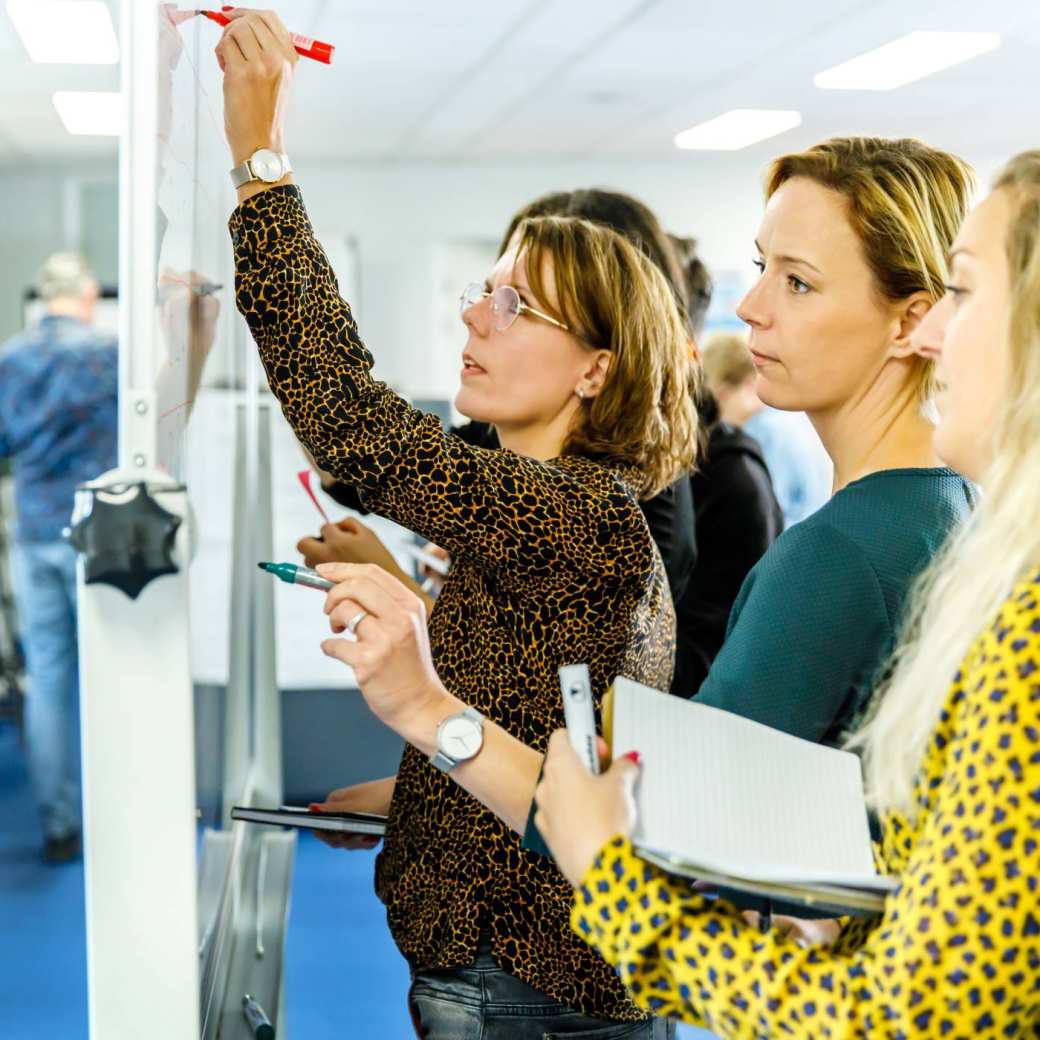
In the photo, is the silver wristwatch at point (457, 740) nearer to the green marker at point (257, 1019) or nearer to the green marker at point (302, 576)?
the green marker at point (302, 576)

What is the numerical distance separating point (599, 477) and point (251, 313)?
0.36m

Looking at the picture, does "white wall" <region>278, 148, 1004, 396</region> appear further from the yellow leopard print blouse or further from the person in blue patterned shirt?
the yellow leopard print blouse

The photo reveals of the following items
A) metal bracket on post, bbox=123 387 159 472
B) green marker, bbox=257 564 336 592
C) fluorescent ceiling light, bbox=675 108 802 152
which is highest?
fluorescent ceiling light, bbox=675 108 802 152

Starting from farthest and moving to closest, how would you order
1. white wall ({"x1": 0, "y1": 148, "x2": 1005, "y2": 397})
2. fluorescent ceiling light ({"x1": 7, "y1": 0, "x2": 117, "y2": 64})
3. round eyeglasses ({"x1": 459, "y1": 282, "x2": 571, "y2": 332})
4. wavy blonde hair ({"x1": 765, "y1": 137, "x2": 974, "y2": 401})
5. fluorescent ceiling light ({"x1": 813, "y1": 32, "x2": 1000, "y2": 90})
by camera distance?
white wall ({"x1": 0, "y1": 148, "x2": 1005, "y2": 397}), fluorescent ceiling light ({"x1": 813, "y1": 32, "x2": 1000, "y2": 90}), fluorescent ceiling light ({"x1": 7, "y1": 0, "x2": 117, "y2": 64}), round eyeglasses ({"x1": 459, "y1": 282, "x2": 571, "y2": 332}), wavy blonde hair ({"x1": 765, "y1": 137, "x2": 974, "y2": 401})

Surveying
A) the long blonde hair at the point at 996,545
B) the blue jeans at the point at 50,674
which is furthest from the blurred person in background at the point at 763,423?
the long blonde hair at the point at 996,545

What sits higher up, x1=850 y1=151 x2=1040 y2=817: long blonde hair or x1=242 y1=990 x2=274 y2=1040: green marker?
x1=850 y1=151 x2=1040 y2=817: long blonde hair

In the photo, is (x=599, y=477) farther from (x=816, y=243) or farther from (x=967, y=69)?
(x=967, y=69)

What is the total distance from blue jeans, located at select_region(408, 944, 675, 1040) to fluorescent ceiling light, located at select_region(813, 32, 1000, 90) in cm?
525

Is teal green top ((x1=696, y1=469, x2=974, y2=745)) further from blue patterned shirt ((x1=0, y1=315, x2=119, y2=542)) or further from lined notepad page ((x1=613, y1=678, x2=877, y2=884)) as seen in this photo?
blue patterned shirt ((x1=0, y1=315, x2=119, y2=542))

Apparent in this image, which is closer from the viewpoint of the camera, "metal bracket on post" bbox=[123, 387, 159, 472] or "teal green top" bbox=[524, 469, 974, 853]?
"metal bracket on post" bbox=[123, 387, 159, 472]

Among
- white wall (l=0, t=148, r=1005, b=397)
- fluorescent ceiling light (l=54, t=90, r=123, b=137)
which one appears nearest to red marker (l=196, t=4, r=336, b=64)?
fluorescent ceiling light (l=54, t=90, r=123, b=137)

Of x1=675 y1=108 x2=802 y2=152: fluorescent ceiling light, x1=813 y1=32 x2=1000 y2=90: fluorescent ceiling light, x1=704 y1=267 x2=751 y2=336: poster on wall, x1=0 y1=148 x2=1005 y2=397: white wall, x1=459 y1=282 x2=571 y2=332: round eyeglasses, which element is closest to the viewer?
x1=459 y1=282 x2=571 y2=332: round eyeglasses

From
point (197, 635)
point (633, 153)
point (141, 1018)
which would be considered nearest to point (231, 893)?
point (197, 635)

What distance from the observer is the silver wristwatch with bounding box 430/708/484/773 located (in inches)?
41.2
